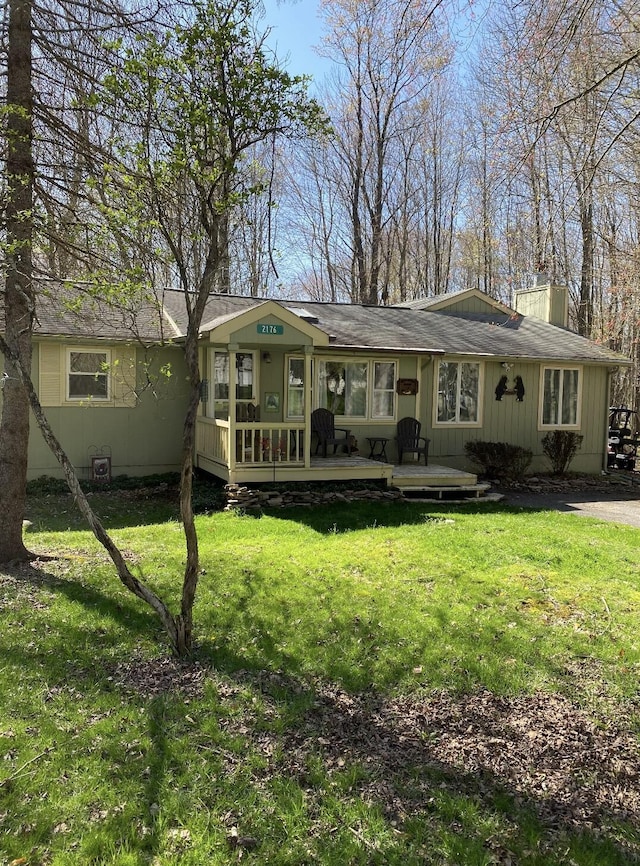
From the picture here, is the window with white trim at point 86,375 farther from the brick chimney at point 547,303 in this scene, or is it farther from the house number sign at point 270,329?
the brick chimney at point 547,303

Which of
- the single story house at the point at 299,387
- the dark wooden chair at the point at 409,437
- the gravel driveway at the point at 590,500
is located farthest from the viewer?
the dark wooden chair at the point at 409,437

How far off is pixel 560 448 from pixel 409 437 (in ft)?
12.5

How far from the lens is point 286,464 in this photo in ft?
32.0

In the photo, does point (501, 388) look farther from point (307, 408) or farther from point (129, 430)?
point (129, 430)

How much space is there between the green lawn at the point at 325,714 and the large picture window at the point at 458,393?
21.5 ft

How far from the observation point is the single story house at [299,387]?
9.84 meters

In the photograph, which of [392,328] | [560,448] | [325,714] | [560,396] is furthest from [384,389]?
[325,714]

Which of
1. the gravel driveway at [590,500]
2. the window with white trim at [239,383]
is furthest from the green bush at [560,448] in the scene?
the window with white trim at [239,383]

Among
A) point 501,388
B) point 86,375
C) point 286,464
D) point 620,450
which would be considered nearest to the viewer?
point 286,464

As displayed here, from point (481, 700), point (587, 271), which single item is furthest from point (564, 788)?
point (587, 271)

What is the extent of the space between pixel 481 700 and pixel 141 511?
658cm

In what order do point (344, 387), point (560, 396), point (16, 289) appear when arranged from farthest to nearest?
point (560, 396), point (344, 387), point (16, 289)

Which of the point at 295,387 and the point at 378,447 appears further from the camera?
the point at 378,447

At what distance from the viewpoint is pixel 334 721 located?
3625 mm
